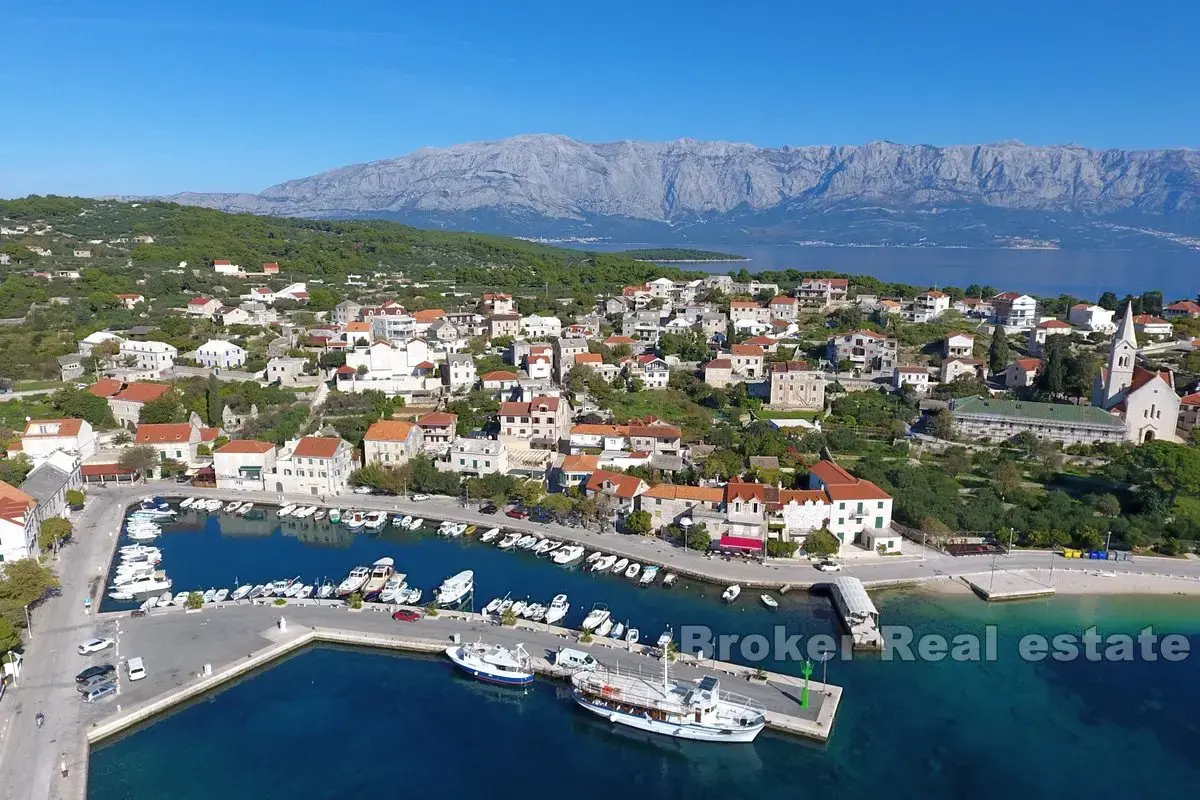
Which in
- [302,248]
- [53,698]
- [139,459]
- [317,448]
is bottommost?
[53,698]

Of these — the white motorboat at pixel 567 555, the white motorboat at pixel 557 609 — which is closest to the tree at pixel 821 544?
the white motorboat at pixel 567 555

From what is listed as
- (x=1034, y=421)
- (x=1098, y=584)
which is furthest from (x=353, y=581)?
(x=1034, y=421)

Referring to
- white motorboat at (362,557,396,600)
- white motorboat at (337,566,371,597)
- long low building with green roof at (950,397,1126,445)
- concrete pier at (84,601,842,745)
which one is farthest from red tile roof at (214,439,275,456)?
long low building with green roof at (950,397,1126,445)

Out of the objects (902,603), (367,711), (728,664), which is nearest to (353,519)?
(367,711)

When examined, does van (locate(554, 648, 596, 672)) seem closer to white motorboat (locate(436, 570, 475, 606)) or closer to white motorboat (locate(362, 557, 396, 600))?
white motorboat (locate(436, 570, 475, 606))

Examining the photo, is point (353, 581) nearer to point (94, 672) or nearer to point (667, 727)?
point (94, 672)
